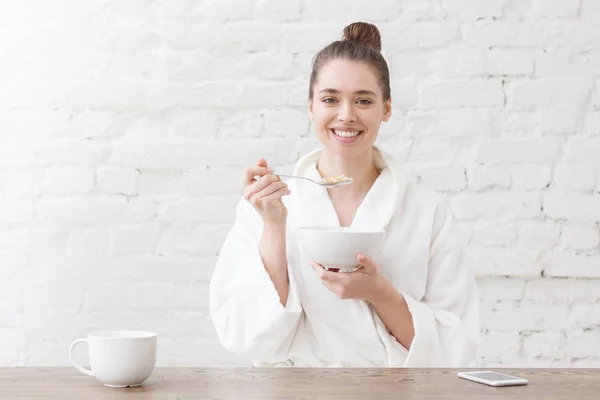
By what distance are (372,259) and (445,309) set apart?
0.23 metres

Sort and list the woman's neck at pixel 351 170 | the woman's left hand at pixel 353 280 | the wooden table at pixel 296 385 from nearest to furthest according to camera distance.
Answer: the wooden table at pixel 296 385 < the woman's left hand at pixel 353 280 < the woman's neck at pixel 351 170

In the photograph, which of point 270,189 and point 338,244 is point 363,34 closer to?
point 270,189

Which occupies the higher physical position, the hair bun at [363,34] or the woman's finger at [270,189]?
the hair bun at [363,34]

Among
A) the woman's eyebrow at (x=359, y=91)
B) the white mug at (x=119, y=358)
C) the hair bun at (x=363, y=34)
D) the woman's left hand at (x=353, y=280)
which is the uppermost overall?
the hair bun at (x=363, y=34)

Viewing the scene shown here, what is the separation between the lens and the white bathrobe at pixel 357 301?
174cm

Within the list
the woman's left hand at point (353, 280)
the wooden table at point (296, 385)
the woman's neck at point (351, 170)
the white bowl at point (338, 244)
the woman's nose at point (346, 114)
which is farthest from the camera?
the woman's neck at point (351, 170)

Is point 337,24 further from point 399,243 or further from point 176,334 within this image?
point 176,334

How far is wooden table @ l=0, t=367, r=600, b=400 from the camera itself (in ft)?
3.68

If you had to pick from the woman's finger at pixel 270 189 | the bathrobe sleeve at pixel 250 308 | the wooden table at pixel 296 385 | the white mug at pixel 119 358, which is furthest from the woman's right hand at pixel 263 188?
the white mug at pixel 119 358

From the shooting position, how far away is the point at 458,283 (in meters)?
1.86

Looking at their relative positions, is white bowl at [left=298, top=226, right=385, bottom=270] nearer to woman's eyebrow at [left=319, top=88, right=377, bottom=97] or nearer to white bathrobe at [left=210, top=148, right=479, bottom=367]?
white bathrobe at [left=210, top=148, right=479, bottom=367]

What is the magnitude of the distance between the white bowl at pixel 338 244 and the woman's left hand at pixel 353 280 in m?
0.06

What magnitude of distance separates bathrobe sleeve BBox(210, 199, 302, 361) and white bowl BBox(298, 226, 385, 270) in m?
0.26

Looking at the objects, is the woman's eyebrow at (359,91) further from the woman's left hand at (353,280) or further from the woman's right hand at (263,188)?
the woman's left hand at (353,280)
